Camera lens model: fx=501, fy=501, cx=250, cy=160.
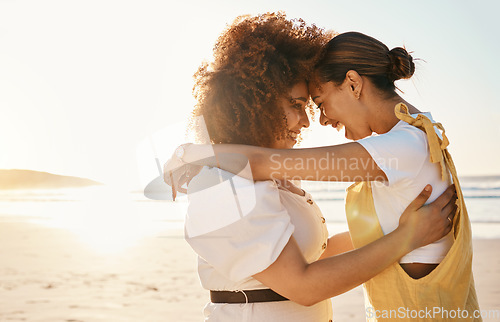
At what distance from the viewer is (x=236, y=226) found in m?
1.86

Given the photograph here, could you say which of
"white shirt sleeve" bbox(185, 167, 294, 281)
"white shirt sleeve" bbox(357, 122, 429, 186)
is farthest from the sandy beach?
"white shirt sleeve" bbox(185, 167, 294, 281)

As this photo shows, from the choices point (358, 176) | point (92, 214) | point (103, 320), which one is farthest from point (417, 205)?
point (92, 214)

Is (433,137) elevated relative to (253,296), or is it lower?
elevated

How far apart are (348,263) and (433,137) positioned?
675 millimetres

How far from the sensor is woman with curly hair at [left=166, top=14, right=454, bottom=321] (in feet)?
6.10

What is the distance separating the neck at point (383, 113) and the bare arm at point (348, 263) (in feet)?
1.72

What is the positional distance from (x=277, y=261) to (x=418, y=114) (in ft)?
3.10

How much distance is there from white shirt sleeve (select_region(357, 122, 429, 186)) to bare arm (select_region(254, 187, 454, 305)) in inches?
5.5

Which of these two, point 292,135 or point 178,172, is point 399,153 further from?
point 178,172

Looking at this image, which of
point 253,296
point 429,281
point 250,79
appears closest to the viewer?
point 253,296

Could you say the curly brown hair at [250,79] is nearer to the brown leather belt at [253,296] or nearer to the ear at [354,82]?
the ear at [354,82]

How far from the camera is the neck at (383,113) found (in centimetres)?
253

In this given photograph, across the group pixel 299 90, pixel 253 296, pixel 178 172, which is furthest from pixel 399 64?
pixel 253 296

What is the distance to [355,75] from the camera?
8.30 ft
